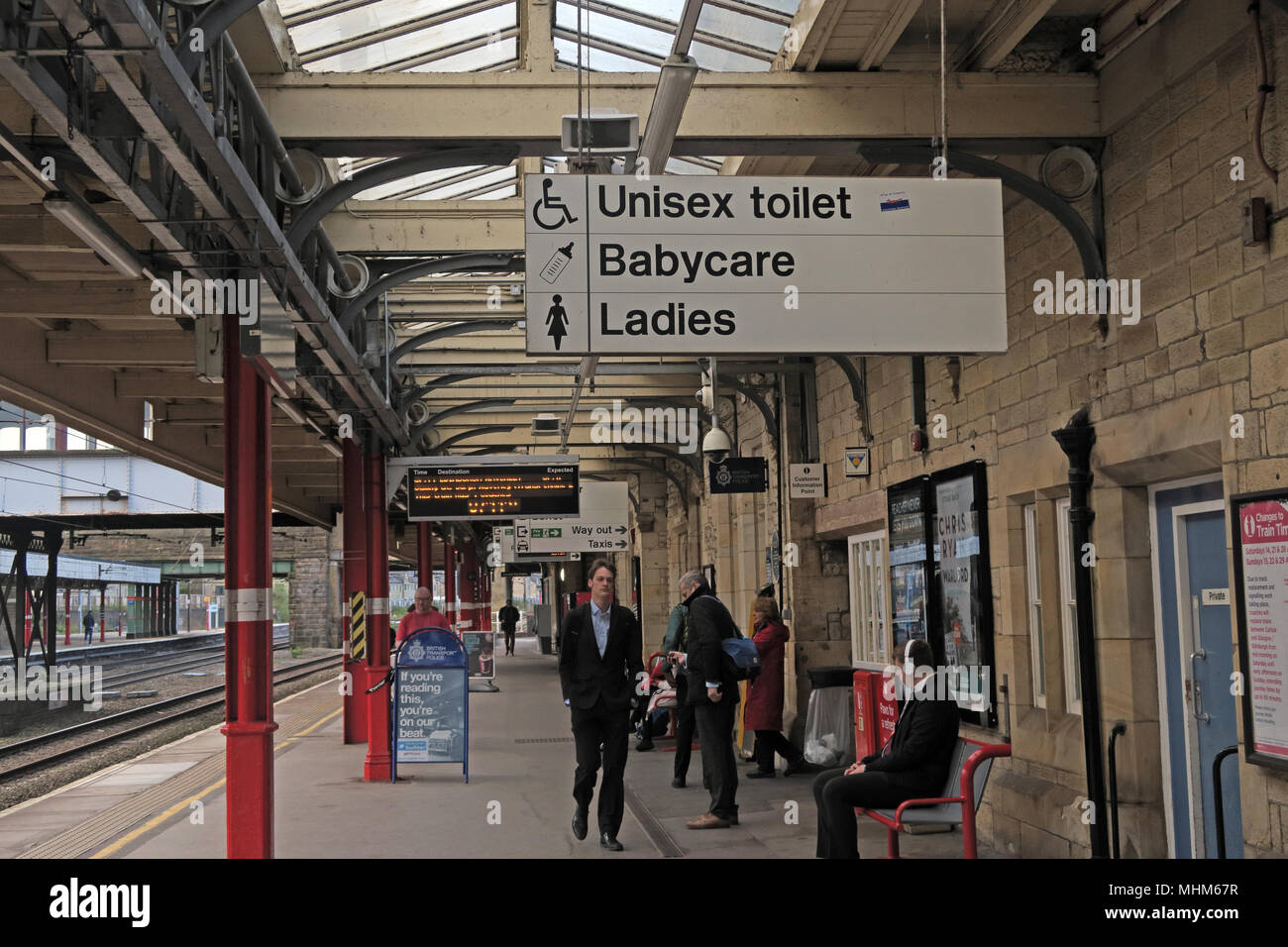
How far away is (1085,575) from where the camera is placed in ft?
21.9

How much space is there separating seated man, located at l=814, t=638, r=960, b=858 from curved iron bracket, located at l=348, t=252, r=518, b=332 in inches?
170

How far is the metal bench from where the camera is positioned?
6320mm

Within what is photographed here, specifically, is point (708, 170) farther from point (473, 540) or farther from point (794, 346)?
point (473, 540)

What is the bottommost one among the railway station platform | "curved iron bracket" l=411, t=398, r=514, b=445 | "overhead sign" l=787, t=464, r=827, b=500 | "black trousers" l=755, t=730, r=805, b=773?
the railway station platform

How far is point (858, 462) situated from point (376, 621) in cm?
557

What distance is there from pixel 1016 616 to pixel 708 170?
3.88m

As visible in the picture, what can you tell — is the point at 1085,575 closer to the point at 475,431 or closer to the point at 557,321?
the point at 557,321

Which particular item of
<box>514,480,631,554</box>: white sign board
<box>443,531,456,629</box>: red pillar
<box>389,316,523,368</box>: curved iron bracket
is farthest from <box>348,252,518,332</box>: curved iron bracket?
<box>443,531,456,629</box>: red pillar

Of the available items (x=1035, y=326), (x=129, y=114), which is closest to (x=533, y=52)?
(x=129, y=114)

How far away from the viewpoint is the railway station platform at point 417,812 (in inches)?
322

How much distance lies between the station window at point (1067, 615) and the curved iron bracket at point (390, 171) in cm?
371

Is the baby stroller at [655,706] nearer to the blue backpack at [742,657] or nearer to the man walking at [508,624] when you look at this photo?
the blue backpack at [742,657]

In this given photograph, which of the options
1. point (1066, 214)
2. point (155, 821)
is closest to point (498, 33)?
point (1066, 214)

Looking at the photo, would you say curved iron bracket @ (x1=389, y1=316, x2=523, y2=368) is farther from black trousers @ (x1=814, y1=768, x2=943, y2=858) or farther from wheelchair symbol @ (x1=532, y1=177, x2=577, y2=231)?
wheelchair symbol @ (x1=532, y1=177, x2=577, y2=231)
